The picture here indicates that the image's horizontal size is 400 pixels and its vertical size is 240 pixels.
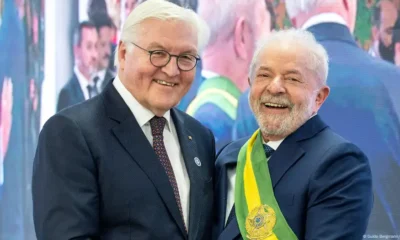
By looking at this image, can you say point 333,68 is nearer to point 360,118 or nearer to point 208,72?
point 360,118

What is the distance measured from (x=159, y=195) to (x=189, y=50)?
0.49 m

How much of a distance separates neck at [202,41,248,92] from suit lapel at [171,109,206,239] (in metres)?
1.14

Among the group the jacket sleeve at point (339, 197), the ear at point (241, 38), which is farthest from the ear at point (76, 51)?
the jacket sleeve at point (339, 197)

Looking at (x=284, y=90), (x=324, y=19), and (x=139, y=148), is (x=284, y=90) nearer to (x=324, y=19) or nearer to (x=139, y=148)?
(x=139, y=148)

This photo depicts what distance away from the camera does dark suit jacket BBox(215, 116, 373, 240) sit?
6.44ft

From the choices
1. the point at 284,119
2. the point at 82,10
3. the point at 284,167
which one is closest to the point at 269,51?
the point at 284,119

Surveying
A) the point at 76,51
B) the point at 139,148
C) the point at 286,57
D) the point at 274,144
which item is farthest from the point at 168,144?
the point at 76,51

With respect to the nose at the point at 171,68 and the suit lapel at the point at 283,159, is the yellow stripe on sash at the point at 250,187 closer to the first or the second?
the suit lapel at the point at 283,159

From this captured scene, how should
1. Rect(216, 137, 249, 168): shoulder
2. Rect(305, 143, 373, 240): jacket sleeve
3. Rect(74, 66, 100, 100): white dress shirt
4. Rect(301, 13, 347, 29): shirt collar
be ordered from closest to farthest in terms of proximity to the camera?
1. Rect(305, 143, 373, 240): jacket sleeve
2. Rect(216, 137, 249, 168): shoulder
3. Rect(301, 13, 347, 29): shirt collar
4. Rect(74, 66, 100, 100): white dress shirt

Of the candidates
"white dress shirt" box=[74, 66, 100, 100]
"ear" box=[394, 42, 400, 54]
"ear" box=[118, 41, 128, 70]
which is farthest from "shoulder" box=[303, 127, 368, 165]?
"white dress shirt" box=[74, 66, 100, 100]

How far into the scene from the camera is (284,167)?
6.88 feet

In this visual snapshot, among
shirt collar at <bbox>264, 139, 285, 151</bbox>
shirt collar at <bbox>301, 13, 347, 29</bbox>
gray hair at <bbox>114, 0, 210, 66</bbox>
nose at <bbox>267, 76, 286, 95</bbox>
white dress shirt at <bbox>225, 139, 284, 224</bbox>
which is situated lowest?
white dress shirt at <bbox>225, 139, 284, 224</bbox>

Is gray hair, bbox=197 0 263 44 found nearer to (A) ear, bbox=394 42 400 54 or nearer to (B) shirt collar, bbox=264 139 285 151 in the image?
(A) ear, bbox=394 42 400 54

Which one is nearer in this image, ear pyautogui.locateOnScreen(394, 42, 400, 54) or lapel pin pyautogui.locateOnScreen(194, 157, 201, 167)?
lapel pin pyautogui.locateOnScreen(194, 157, 201, 167)
